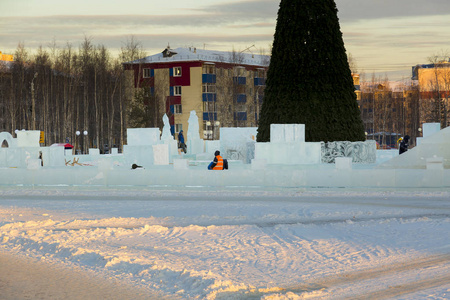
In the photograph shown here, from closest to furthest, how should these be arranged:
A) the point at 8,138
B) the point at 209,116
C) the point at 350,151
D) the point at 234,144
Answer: the point at 350,151 < the point at 234,144 < the point at 8,138 < the point at 209,116

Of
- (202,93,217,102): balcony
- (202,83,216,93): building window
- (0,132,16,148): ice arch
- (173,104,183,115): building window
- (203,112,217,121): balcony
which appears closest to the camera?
(0,132,16,148): ice arch

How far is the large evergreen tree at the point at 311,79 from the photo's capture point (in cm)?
3023

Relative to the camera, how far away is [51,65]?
261ft

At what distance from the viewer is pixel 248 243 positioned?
1139 centimetres

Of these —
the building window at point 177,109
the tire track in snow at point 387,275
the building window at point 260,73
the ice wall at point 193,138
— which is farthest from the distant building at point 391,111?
the tire track in snow at point 387,275

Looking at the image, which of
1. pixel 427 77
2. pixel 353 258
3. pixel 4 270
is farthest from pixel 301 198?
pixel 427 77

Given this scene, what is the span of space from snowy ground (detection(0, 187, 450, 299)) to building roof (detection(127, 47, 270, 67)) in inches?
2563

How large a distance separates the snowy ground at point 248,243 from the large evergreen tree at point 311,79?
1109cm

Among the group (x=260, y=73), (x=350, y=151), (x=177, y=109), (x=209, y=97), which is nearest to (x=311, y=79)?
(x=350, y=151)

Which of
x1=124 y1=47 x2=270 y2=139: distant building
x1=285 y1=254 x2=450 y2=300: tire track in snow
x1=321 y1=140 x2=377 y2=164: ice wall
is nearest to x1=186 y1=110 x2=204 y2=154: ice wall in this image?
x1=321 y1=140 x2=377 y2=164: ice wall

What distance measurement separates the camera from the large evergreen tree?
3023cm

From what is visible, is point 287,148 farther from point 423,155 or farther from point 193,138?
point 193,138

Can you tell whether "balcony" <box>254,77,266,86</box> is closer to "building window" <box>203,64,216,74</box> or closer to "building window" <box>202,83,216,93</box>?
"building window" <box>203,64,216,74</box>

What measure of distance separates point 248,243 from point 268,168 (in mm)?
13038
